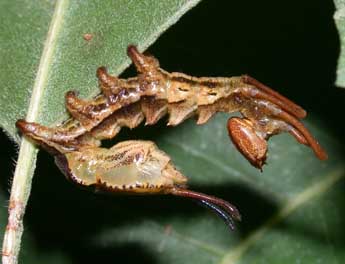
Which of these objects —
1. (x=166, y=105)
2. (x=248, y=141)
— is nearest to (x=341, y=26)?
(x=248, y=141)

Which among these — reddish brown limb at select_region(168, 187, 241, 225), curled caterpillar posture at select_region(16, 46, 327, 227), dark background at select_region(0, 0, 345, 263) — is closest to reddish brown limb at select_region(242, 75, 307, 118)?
curled caterpillar posture at select_region(16, 46, 327, 227)

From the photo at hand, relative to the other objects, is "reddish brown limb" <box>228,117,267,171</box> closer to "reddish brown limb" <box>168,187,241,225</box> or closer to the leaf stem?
"reddish brown limb" <box>168,187,241,225</box>

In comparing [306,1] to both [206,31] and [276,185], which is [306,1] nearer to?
[206,31]

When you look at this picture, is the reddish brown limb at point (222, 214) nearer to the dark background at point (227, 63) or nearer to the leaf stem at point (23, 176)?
the leaf stem at point (23, 176)

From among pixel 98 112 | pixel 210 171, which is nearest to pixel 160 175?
pixel 98 112

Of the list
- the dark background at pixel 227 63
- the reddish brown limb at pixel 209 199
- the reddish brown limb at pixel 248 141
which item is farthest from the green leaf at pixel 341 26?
the dark background at pixel 227 63
